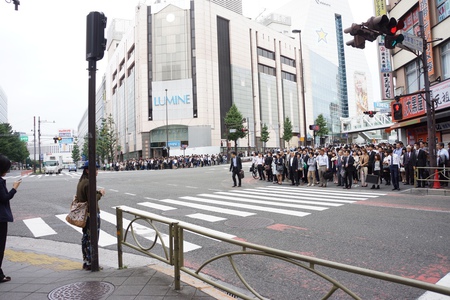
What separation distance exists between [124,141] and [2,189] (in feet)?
244

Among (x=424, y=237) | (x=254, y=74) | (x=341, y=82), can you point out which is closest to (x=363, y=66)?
(x=341, y=82)

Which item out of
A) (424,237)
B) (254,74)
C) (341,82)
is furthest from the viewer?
(341,82)

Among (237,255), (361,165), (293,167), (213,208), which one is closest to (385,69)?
(361,165)

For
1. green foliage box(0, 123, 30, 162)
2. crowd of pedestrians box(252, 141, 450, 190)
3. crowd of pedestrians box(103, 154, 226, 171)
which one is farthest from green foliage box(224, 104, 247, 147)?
green foliage box(0, 123, 30, 162)

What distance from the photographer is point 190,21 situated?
59000 mm

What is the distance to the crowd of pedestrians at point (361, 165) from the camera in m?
13.1

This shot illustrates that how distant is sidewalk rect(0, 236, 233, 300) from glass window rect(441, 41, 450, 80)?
1941 cm

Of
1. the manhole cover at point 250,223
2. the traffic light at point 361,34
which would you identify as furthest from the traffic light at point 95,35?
the traffic light at point 361,34

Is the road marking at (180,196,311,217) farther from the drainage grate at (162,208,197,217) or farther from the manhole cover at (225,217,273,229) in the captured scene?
the drainage grate at (162,208,197,217)

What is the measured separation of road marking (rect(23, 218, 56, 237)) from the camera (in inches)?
284

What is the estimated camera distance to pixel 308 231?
6410 mm

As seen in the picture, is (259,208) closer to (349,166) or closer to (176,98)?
(349,166)

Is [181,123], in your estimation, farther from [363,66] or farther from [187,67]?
[363,66]

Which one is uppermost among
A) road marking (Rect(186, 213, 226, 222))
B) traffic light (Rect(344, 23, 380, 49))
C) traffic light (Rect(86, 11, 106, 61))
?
traffic light (Rect(344, 23, 380, 49))
